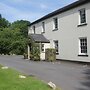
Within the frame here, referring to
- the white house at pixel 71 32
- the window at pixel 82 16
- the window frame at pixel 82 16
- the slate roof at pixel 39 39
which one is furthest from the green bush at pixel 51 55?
the window at pixel 82 16

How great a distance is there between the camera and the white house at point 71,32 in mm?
24594

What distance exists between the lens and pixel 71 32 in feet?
88.3

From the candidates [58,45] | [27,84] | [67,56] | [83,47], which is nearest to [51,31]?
[58,45]


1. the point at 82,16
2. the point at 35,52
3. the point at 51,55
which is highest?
the point at 82,16

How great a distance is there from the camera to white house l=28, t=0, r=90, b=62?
968 inches

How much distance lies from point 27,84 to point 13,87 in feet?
3.07

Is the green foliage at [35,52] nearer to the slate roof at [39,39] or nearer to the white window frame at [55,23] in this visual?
the slate roof at [39,39]

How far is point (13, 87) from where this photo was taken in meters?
11.1

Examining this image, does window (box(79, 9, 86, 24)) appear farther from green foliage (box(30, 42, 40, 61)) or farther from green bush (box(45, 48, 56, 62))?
green foliage (box(30, 42, 40, 61))

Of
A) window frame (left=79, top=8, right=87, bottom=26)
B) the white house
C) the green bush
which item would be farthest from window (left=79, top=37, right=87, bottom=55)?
the green bush

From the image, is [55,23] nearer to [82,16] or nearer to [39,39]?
[39,39]

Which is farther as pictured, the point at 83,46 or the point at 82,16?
the point at 82,16

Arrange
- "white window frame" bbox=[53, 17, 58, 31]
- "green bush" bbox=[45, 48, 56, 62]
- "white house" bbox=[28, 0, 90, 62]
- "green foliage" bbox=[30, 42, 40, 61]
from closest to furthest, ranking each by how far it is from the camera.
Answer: "white house" bbox=[28, 0, 90, 62] → "green bush" bbox=[45, 48, 56, 62] → "green foliage" bbox=[30, 42, 40, 61] → "white window frame" bbox=[53, 17, 58, 31]

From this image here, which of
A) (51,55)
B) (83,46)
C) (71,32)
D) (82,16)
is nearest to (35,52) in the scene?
(51,55)
